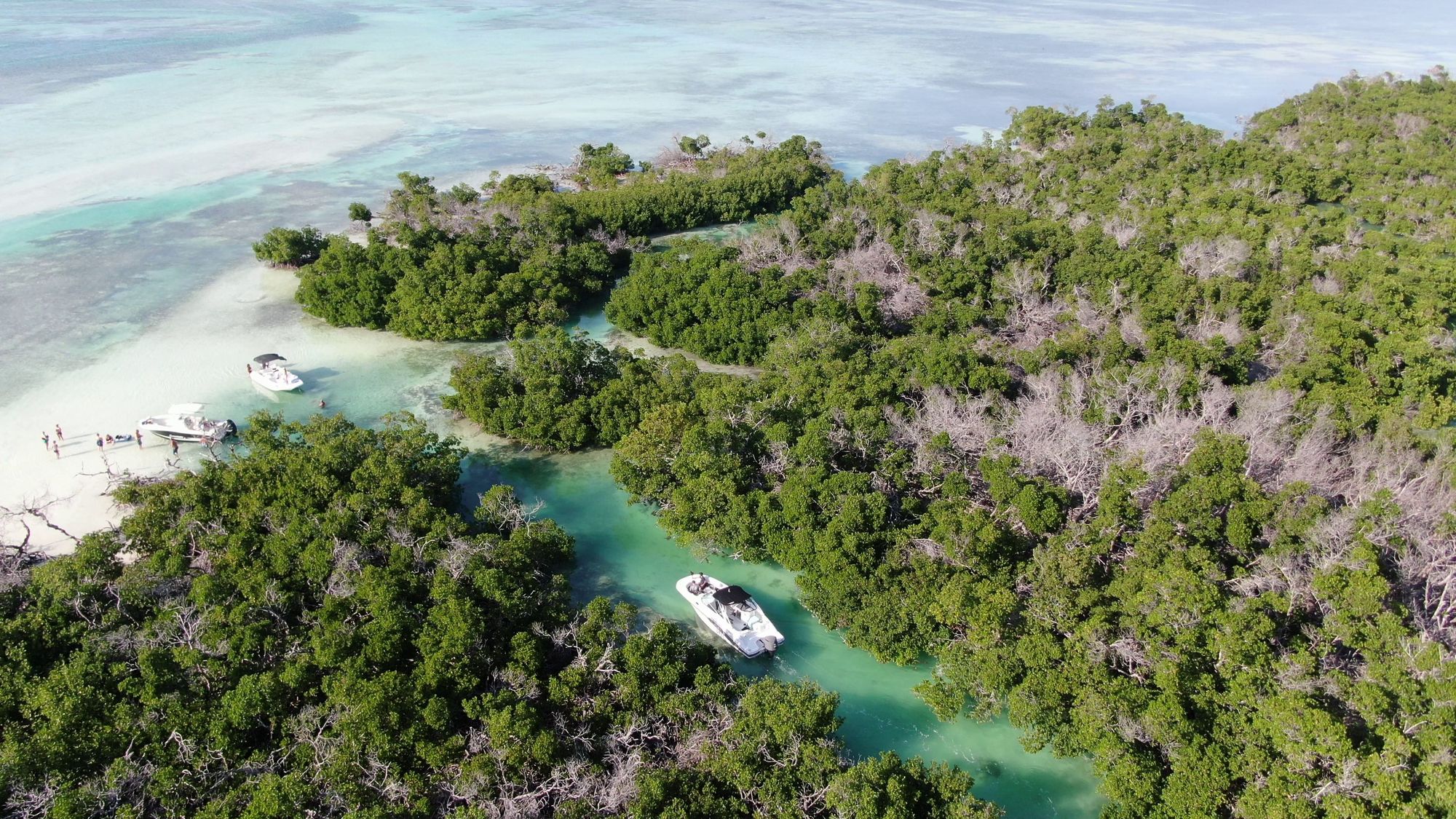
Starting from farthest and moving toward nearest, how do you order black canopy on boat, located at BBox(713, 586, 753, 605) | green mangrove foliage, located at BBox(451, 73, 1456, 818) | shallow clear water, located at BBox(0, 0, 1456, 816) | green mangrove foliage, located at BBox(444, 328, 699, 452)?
green mangrove foliage, located at BBox(444, 328, 699, 452) → shallow clear water, located at BBox(0, 0, 1456, 816) → black canopy on boat, located at BBox(713, 586, 753, 605) → green mangrove foliage, located at BBox(451, 73, 1456, 818)

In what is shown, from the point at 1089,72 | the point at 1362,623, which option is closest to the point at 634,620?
the point at 1362,623

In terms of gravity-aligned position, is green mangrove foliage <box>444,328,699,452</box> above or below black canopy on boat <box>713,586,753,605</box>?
above

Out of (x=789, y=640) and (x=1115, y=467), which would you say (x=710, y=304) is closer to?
(x=789, y=640)

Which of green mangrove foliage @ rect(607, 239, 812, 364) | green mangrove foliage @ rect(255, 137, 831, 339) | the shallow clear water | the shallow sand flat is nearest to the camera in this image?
the shallow sand flat

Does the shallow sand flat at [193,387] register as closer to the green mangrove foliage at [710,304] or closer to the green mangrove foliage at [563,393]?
the green mangrove foliage at [563,393]

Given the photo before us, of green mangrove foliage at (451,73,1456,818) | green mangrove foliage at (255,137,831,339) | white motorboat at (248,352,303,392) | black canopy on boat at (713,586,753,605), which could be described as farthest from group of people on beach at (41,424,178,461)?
black canopy on boat at (713,586,753,605)

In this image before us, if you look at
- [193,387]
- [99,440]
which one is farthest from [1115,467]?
[193,387]

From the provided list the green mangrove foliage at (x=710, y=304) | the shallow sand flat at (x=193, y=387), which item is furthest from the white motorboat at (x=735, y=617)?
the green mangrove foliage at (x=710, y=304)

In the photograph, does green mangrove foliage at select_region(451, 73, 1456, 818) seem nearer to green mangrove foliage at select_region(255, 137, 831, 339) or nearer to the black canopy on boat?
the black canopy on boat

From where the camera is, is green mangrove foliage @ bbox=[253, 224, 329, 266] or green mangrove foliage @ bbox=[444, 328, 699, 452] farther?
green mangrove foliage @ bbox=[253, 224, 329, 266]
